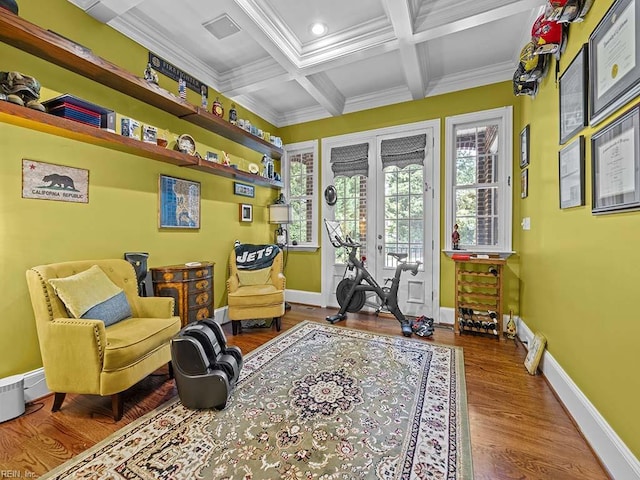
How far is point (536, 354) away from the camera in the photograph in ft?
7.63

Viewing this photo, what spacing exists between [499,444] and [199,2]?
12.7 ft

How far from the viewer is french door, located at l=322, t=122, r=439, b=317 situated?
12.4 ft

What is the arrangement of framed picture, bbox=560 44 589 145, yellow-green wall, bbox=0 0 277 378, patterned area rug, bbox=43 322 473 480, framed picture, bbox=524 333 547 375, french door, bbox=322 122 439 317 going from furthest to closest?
french door, bbox=322 122 439 317 < framed picture, bbox=524 333 547 375 < yellow-green wall, bbox=0 0 277 378 < framed picture, bbox=560 44 589 145 < patterned area rug, bbox=43 322 473 480

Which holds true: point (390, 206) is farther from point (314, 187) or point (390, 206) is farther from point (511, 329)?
point (511, 329)

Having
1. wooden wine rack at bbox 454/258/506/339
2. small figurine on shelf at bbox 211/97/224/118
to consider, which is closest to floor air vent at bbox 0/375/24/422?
small figurine on shelf at bbox 211/97/224/118

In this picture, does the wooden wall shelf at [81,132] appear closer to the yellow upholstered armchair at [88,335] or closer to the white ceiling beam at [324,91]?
the yellow upholstered armchair at [88,335]

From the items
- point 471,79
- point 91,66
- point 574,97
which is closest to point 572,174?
point 574,97

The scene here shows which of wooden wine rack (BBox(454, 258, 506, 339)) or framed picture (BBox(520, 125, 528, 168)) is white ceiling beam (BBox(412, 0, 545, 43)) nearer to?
framed picture (BBox(520, 125, 528, 168))

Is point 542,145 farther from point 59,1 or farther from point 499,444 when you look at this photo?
point 59,1

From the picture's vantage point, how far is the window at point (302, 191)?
15.1 feet

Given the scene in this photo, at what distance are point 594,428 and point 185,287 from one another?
10.3ft

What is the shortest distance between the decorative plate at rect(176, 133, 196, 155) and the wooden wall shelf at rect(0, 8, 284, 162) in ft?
0.82

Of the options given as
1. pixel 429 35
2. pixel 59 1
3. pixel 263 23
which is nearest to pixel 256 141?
pixel 263 23

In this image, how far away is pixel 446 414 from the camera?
180 centimetres
